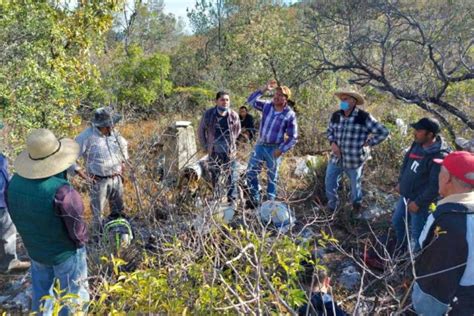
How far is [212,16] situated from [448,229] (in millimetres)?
18803

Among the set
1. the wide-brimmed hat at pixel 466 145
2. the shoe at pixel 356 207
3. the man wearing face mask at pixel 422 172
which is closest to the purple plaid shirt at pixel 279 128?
the shoe at pixel 356 207

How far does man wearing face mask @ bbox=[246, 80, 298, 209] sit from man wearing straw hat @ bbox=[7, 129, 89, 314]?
90.0 inches

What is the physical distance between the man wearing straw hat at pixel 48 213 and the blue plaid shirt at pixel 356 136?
2.84 m

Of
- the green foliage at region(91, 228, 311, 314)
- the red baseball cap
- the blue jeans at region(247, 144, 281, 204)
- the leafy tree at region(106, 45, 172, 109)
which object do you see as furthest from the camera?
the leafy tree at region(106, 45, 172, 109)

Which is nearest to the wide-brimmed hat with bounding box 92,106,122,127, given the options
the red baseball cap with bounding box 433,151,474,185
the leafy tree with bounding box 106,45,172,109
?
the red baseball cap with bounding box 433,151,474,185

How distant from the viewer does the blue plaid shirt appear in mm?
4602

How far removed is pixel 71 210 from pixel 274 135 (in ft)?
8.95

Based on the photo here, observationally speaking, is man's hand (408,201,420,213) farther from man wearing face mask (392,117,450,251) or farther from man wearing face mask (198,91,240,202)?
man wearing face mask (198,91,240,202)

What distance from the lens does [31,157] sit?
2.90 m

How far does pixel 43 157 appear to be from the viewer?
9.50 ft

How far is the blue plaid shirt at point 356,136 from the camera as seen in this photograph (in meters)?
4.60

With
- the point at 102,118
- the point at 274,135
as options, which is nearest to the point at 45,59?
the point at 102,118

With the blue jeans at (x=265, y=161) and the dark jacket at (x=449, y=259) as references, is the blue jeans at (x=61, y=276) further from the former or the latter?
the blue jeans at (x=265, y=161)

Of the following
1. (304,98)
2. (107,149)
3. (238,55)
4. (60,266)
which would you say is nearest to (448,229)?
(60,266)
